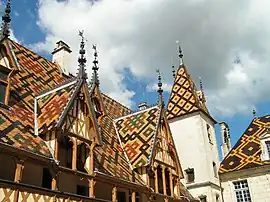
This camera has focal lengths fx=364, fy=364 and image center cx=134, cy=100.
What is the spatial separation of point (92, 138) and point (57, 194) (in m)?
2.94

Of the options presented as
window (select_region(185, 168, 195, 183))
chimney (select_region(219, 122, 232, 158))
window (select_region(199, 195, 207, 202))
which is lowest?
window (select_region(199, 195, 207, 202))

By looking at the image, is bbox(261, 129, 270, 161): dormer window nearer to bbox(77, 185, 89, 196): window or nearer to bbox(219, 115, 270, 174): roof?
bbox(219, 115, 270, 174): roof

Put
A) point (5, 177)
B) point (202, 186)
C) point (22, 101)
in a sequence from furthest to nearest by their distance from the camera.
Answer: point (202, 186)
point (22, 101)
point (5, 177)

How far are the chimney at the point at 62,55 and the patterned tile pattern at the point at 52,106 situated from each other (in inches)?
250

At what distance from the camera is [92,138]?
42.5 ft

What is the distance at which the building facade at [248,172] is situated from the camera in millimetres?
23703

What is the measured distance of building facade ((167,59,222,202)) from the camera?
23016 mm

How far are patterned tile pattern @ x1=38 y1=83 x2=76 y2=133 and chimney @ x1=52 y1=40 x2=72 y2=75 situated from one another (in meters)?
6.34

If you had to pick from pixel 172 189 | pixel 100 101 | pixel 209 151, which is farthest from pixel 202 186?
pixel 100 101

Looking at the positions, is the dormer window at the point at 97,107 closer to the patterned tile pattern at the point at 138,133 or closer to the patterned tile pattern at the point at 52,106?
the patterned tile pattern at the point at 138,133

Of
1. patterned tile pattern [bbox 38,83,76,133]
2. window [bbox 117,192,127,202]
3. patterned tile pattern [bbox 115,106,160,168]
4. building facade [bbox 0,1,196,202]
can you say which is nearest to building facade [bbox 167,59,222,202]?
building facade [bbox 0,1,196,202]

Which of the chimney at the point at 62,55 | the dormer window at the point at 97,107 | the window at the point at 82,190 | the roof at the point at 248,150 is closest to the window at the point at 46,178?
the window at the point at 82,190

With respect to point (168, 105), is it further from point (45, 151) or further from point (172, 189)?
point (45, 151)

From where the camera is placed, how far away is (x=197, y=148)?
2405 cm
